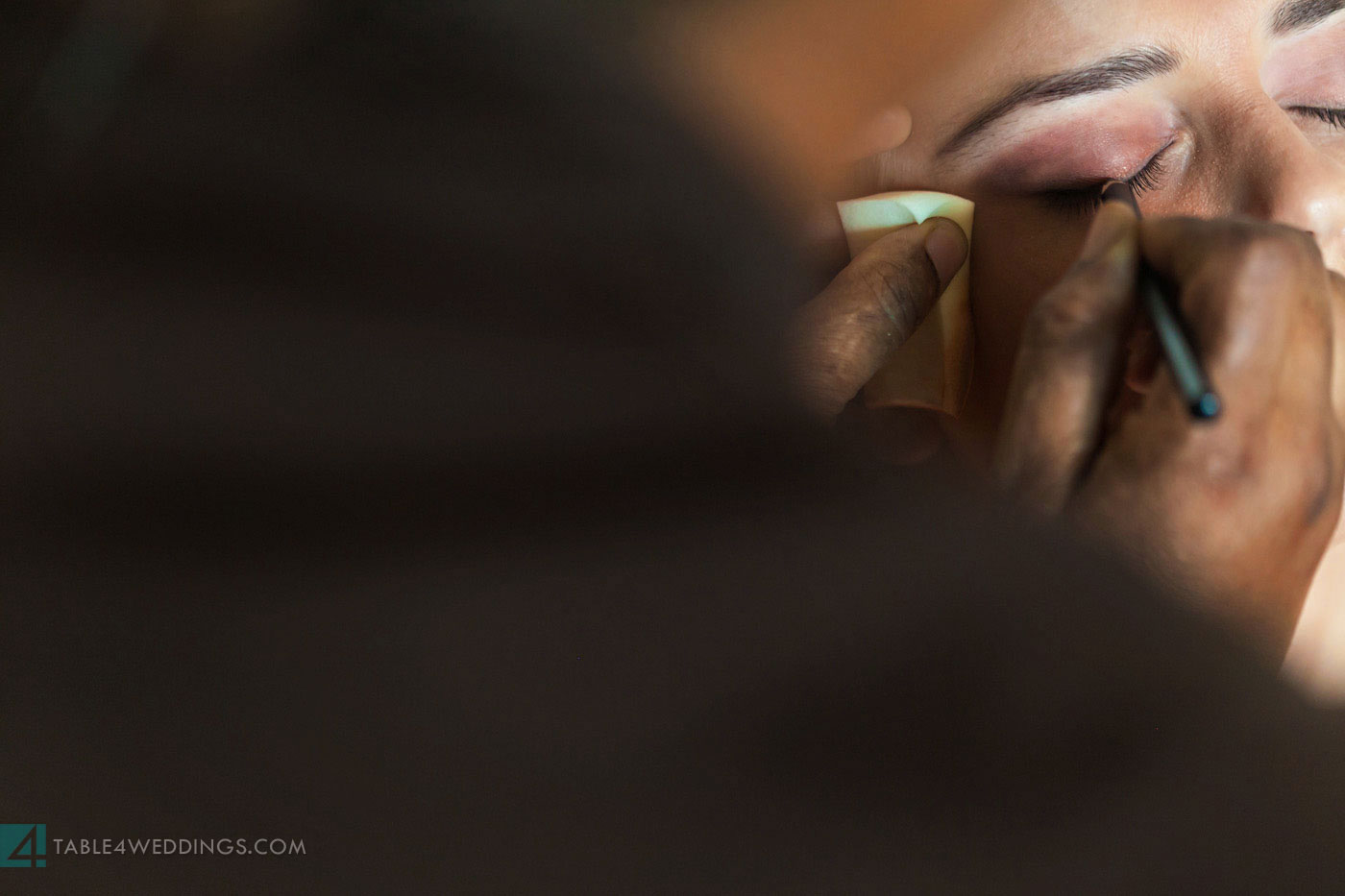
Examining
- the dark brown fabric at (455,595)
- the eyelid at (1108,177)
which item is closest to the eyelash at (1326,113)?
the eyelid at (1108,177)

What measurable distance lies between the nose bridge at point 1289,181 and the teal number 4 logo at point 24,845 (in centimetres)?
75

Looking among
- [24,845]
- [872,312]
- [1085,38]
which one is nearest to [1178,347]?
[872,312]

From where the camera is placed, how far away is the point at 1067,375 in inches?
16.6

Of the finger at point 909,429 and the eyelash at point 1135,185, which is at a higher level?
the eyelash at point 1135,185

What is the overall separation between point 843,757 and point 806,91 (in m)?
0.52

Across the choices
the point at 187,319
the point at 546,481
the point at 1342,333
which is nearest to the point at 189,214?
the point at 187,319

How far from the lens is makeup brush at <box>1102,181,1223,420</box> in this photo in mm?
367

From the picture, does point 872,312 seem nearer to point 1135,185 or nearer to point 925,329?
point 925,329

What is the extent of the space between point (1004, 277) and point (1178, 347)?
11.7 inches

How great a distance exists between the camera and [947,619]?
1.26ft

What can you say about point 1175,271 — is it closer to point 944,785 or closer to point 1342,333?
point 1342,333

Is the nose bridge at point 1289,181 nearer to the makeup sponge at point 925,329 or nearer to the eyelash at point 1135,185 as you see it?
the eyelash at point 1135,185

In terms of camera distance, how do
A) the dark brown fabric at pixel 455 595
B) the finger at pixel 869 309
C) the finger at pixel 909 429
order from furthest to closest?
the finger at pixel 909 429, the finger at pixel 869 309, the dark brown fabric at pixel 455 595

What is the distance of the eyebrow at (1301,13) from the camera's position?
606 mm
